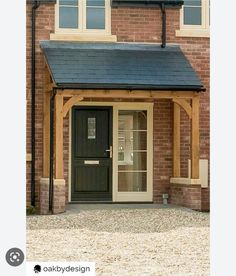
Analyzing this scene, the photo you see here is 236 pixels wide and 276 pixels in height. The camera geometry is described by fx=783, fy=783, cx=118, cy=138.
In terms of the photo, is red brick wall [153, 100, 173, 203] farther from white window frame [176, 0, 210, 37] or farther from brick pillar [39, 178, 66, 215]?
brick pillar [39, 178, 66, 215]

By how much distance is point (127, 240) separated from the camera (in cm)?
824

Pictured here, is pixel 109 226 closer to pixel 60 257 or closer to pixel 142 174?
pixel 60 257

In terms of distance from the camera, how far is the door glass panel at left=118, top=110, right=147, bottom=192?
1302 centimetres

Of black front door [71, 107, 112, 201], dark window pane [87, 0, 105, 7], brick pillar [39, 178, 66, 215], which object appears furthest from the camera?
black front door [71, 107, 112, 201]

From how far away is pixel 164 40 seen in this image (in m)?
12.6

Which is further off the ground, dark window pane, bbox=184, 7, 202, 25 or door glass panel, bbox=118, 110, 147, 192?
dark window pane, bbox=184, 7, 202, 25

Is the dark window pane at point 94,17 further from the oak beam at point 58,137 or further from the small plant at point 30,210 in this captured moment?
the small plant at point 30,210

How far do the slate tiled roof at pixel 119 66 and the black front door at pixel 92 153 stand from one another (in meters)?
1.08

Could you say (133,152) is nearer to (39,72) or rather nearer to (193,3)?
(39,72)

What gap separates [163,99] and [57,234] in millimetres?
4811

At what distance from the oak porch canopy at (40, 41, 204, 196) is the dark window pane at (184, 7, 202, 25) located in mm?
487

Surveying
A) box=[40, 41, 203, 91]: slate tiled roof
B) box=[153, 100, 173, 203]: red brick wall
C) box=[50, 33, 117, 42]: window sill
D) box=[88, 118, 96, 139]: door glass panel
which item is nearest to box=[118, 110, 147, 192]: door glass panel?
box=[153, 100, 173, 203]: red brick wall

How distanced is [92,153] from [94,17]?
2.22m

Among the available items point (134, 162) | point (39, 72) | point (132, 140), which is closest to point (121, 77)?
point (39, 72)
